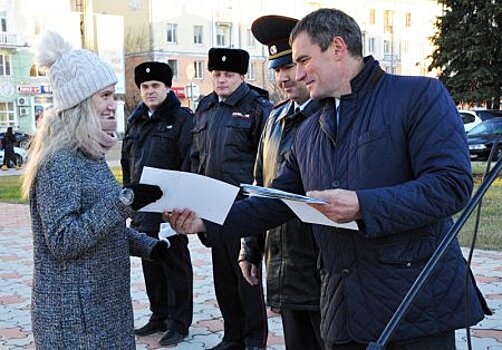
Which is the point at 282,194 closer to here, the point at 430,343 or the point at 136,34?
the point at 430,343

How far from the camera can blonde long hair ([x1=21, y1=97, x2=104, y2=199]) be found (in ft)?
8.33

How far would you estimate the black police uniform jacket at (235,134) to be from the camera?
15.0ft

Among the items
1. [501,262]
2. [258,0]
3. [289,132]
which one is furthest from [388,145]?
[258,0]

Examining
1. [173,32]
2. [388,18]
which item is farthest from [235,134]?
[388,18]

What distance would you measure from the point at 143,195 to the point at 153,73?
9.25 feet

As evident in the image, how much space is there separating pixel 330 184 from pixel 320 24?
1.83 feet

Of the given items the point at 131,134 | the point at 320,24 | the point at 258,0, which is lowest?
the point at 131,134

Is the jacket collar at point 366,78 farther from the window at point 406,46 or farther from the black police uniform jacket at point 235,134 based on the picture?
the window at point 406,46

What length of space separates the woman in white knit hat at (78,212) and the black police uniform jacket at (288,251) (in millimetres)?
815

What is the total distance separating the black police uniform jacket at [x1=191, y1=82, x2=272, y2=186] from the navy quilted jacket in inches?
87.3

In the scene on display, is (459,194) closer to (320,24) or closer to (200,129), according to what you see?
(320,24)

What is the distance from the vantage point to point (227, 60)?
4711mm

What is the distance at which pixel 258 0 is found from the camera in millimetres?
54094

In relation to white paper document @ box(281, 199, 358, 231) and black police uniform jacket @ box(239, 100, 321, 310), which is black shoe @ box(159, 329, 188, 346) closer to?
black police uniform jacket @ box(239, 100, 321, 310)
